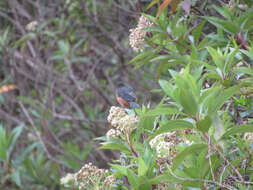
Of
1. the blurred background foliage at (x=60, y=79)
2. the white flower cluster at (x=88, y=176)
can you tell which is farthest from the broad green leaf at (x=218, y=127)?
the blurred background foliage at (x=60, y=79)

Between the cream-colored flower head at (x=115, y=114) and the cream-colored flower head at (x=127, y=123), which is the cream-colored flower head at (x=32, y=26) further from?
the cream-colored flower head at (x=127, y=123)

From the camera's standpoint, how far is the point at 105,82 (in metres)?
5.88

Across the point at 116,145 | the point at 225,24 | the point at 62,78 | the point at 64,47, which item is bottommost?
the point at 62,78

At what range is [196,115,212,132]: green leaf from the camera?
1.39m

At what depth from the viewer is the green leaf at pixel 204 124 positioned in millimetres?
1395

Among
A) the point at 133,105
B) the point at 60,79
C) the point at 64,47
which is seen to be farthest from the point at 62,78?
the point at 133,105

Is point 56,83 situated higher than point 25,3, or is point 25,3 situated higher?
point 25,3

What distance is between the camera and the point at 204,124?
142 centimetres

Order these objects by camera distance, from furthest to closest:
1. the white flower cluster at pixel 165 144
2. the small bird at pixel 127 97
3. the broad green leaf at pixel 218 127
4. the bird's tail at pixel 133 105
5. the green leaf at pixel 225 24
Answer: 1. the small bird at pixel 127 97
2. the bird's tail at pixel 133 105
3. the green leaf at pixel 225 24
4. the white flower cluster at pixel 165 144
5. the broad green leaf at pixel 218 127

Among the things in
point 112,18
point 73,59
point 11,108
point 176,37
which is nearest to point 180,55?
point 176,37

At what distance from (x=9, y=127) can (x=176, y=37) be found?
4.61m

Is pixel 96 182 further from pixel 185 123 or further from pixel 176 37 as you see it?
pixel 176 37

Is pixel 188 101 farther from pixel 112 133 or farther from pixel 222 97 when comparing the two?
pixel 112 133

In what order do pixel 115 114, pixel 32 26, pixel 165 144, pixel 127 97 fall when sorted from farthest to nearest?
pixel 32 26 → pixel 127 97 → pixel 115 114 → pixel 165 144
